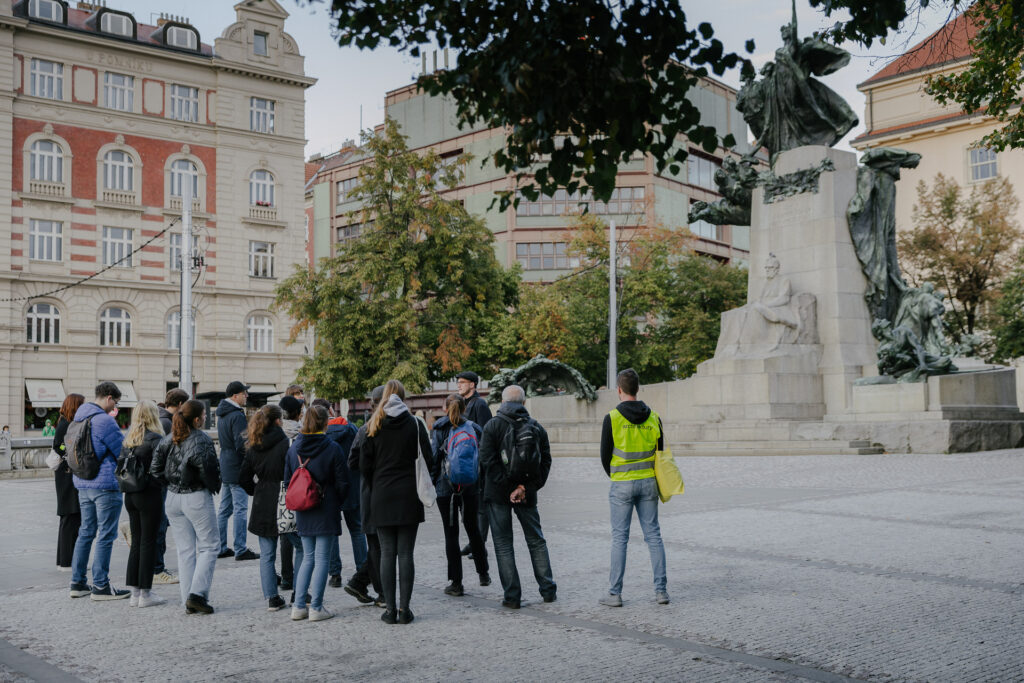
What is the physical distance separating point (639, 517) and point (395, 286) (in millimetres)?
27252

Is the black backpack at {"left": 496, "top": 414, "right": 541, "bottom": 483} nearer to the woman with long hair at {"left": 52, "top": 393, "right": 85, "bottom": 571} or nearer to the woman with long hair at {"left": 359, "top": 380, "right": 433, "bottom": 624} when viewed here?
the woman with long hair at {"left": 359, "top": 380, "right": 433, "bottom": 624}

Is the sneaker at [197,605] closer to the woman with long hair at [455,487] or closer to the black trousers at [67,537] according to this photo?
the woman with long hair at [455,487]

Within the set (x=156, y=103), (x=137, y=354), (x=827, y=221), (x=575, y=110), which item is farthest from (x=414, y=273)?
(x=575, y=110)

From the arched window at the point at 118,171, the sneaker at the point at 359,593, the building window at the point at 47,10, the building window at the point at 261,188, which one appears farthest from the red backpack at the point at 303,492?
the building window at the point at 47,10

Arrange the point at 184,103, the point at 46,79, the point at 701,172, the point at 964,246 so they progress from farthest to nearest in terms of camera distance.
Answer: the point at 701,172, the point at 184,103, the point at 46,79, the point at 964,246

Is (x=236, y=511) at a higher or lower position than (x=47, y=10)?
lower

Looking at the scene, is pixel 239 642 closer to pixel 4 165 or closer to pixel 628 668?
pixel 628 668

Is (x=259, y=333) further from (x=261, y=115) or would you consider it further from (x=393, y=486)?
(x=393, y=486)

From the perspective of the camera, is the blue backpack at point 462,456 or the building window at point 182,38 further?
the building window at point 182,38

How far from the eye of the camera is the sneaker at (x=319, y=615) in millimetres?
7254

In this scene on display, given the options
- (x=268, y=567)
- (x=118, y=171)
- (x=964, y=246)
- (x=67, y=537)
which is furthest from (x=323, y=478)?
(x=118, y=171)

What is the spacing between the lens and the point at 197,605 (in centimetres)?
748

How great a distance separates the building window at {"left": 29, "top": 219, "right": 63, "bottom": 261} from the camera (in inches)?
1849

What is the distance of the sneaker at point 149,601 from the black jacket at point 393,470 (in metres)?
2.05
